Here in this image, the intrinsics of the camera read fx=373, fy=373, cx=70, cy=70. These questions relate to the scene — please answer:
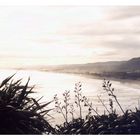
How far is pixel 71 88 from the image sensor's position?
75.6 inches

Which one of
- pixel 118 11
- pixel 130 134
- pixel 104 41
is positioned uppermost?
pixel 118 11

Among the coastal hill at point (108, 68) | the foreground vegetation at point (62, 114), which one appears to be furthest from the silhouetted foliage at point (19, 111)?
the coastal hill at point (108, 68)

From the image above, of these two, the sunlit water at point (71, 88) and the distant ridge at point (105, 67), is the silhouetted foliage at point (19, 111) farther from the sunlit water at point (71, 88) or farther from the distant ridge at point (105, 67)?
the distant ridge at point (105, 67)

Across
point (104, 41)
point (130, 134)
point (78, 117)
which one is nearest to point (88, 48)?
point (104, 41)

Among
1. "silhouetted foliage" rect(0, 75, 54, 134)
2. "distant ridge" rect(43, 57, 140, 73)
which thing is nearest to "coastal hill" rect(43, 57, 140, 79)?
"distant ridge" rect(43, 57, 140, 73)

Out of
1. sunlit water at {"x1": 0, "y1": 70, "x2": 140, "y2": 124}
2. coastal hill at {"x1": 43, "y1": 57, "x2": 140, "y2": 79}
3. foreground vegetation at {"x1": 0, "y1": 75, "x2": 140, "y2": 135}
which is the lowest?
foreground vegetation at {"x1": 0, "y1": 75, "x2": 140, "y2": 135}

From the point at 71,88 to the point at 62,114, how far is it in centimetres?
14

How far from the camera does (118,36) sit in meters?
1.96

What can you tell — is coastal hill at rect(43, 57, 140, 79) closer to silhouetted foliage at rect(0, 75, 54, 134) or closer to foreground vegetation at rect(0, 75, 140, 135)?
foreground vegetation at rect(0, 75, 140, 135)

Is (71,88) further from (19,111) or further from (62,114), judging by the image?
(19,111)

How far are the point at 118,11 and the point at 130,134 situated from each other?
0.64 meters

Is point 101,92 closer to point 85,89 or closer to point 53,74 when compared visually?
point 85,89

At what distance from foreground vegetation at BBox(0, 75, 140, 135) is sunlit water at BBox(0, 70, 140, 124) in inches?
0.8

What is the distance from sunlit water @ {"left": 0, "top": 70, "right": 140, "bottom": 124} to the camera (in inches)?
75.3
